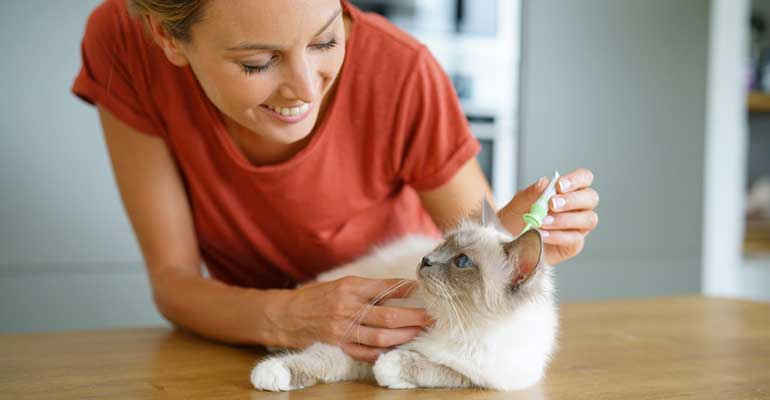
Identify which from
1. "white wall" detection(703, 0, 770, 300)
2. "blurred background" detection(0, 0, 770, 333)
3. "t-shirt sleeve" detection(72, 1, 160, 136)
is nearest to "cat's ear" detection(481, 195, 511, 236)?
"t-shirt sleeve" detection(72, 1, 160, 136)

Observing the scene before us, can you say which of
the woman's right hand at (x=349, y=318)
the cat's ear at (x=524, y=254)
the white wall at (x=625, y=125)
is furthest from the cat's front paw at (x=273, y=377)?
the white wall at (x=625, y=125)

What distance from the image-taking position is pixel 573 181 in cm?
102

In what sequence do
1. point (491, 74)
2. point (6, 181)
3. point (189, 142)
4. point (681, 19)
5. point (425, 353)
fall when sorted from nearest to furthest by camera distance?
point (425, 353) < point (189, 142) < point (6, 181) < point (491, 74) < point (681, 19)

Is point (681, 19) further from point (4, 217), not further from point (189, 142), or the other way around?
point (4, 217)

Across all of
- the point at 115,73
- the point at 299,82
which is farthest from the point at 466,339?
the point at 115,73

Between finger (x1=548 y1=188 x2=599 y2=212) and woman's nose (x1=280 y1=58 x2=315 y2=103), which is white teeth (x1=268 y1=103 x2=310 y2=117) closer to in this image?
woman's nose (x1=280 y1=58 x2=315 y2=103)

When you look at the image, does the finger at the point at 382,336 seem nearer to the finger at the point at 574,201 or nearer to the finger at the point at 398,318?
the finger at the point at 398,318

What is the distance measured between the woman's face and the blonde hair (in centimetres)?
1

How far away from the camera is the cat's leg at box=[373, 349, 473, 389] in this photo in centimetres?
88

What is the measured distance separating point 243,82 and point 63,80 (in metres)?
1.40

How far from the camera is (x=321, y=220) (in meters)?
1.35

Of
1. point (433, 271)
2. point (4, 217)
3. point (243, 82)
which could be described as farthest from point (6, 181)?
point (433, 271)

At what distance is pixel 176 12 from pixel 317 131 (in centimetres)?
36

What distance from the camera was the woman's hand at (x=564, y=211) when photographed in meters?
1.01
